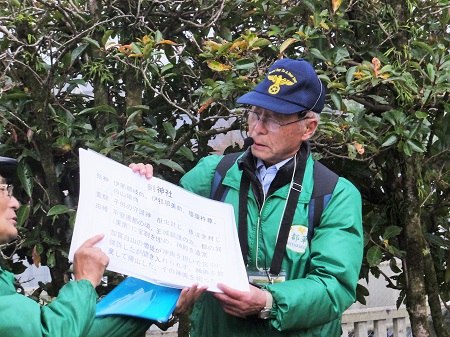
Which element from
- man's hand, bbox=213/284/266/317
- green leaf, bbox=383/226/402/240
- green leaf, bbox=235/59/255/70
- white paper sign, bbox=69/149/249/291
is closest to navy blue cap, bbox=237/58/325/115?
white paper sign, bbox=69/149/249/291

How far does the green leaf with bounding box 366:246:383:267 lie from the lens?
4.87 metres

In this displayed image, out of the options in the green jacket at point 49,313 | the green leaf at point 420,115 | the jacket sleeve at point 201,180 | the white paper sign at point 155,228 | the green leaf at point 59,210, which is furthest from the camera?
the green leaf at point 420,115

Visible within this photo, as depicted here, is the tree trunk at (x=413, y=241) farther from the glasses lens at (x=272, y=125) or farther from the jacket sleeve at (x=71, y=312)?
the jacket sleeve at (x=71, y=312)

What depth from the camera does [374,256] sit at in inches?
193

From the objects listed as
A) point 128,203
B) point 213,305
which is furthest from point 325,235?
point 128,203

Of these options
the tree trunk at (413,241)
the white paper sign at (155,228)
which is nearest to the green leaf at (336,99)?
the tree trunk at (413,241)

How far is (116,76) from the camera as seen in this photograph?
4910 mm

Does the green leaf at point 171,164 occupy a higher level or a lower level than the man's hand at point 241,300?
lower

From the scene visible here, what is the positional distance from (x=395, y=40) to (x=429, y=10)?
1.04 feet

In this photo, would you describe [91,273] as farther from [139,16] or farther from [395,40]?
[395,40]

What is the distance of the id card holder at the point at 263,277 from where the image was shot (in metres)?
3.23

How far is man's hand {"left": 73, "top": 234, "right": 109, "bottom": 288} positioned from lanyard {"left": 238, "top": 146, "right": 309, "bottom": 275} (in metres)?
0.69

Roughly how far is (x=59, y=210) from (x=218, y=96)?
3.18ft

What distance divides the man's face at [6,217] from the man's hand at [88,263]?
22cm
